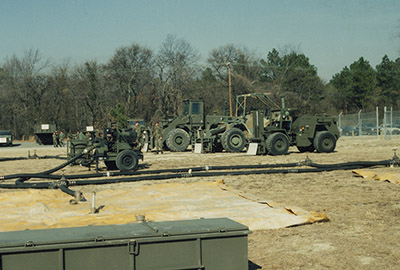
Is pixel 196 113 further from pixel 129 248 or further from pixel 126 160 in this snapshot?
pixel 129 248

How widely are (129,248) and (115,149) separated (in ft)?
39.4

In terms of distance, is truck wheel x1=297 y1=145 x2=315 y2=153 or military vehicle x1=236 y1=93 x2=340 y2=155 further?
truck wheel x1=297 y1=145 x2=315 y2=153

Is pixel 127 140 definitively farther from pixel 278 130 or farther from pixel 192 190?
pixel 278 130

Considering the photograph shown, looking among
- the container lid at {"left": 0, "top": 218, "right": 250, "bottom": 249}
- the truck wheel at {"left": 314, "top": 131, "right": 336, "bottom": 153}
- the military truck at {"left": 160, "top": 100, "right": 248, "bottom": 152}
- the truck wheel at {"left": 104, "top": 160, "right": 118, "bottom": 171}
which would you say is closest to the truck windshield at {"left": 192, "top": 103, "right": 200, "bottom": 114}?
the military truck at {"left": 160, "top": 100, "right": 248, "bottom": 152}

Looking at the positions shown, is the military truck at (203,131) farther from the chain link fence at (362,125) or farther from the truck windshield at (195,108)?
the chain link fence at (362,125)

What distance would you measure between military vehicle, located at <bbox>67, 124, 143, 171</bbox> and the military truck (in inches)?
364

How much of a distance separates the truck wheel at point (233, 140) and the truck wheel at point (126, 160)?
31.0 ft

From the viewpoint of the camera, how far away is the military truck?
25.1 metres

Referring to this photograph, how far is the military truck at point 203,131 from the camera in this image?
990 inches

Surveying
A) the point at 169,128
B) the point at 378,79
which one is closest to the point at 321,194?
the point at 169,128

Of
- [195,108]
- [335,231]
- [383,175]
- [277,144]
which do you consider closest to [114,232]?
[335,231]

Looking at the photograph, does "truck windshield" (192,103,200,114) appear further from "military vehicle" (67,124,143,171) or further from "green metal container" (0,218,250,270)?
"green metal container" (0,218,250,270)

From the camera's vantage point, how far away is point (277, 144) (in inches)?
879

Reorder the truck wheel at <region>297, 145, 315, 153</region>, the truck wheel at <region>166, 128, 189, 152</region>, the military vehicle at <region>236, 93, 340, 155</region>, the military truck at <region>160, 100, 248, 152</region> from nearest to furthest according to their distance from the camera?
the military vehicle at <region>236, 93, 340, 155</region>, the truck wheel at <region>297, 145, 315, 153</region>, the military truck at <region>160, 100, 248, 152</region>, the truck wheel at <region>166, 128, 189, 152</region>
